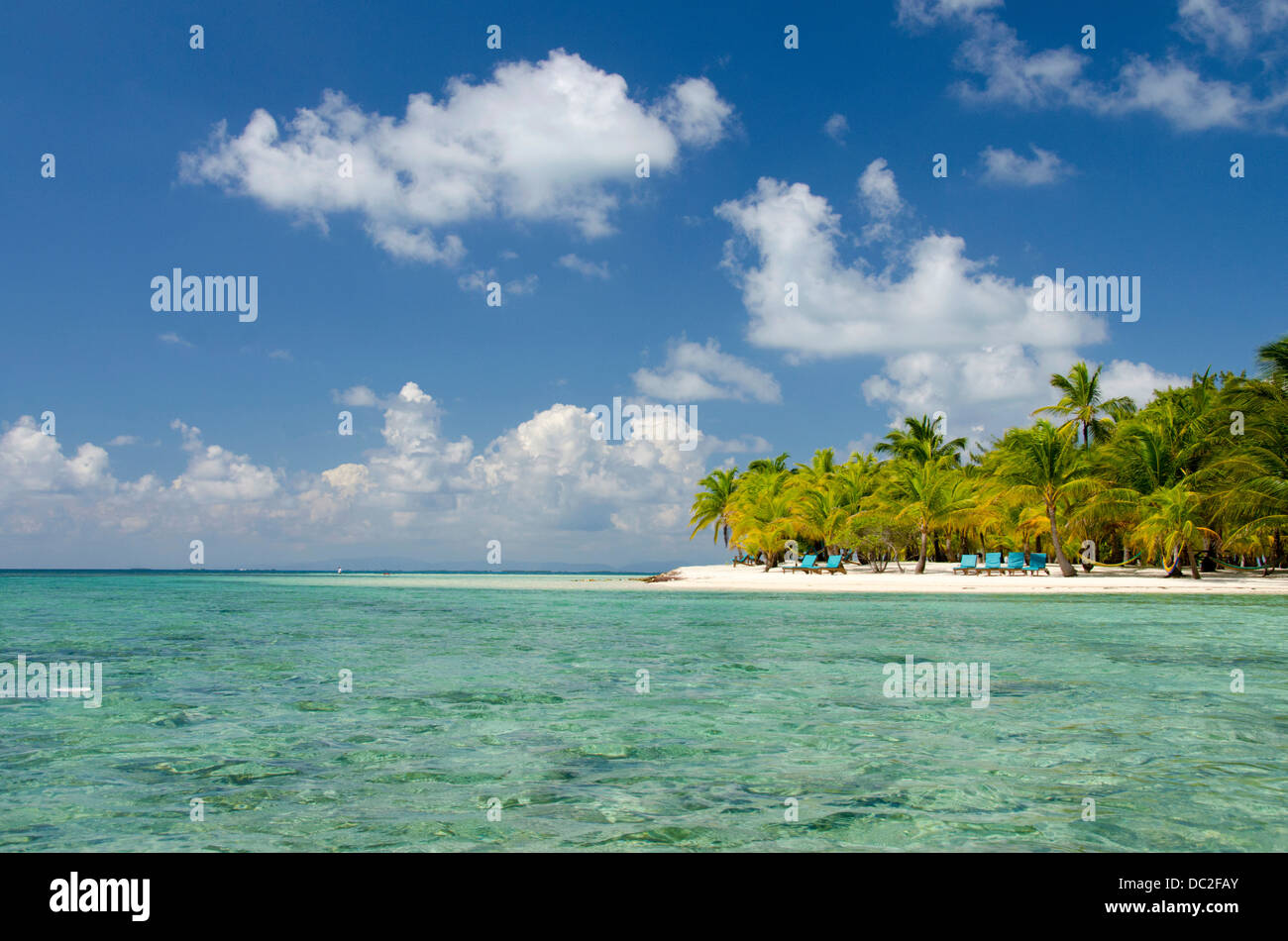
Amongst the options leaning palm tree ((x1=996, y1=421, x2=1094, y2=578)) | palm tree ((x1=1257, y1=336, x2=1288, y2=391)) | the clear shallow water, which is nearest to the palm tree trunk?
leaning palm tree ((x1=996, y1=421, x2=1094, y2=578))

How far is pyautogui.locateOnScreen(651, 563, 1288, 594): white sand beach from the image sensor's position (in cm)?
3238

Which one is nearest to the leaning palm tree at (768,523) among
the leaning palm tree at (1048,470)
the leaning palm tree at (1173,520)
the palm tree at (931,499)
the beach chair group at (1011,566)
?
the palm tree at (931,499)

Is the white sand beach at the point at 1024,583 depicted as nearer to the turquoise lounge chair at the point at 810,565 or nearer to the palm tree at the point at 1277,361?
the turquoise lounge chair at the point at 810,565

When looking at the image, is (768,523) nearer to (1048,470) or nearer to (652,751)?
(1048,470)

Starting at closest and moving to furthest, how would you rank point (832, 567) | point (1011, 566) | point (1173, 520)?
point (1173, 520) → point (1011, 566) → point (832, 567)

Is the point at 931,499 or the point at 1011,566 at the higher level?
the point at 931,499

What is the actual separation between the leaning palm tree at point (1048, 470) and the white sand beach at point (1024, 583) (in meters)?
3.65

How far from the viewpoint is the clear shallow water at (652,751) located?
4785mm

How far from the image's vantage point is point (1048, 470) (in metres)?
37.6

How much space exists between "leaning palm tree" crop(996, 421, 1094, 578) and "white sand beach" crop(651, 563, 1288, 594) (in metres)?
3.65

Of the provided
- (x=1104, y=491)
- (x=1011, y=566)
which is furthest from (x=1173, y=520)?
(x=1011, y=566)

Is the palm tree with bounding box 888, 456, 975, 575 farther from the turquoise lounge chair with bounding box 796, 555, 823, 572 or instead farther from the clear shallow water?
the clear shallow water

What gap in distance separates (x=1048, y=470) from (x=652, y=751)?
119 feet
